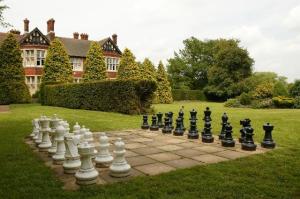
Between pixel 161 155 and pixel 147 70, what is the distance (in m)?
30.2

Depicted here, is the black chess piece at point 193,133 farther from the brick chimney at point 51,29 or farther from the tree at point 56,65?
the brick chimney at point 51,29

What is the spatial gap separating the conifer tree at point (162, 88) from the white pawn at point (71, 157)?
30250 mm

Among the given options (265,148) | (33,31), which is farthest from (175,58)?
(265,148)

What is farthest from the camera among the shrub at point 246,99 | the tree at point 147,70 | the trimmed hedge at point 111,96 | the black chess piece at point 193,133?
the tree at point 147,70

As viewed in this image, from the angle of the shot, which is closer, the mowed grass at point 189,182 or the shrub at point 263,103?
the mowed grass at point 189,182

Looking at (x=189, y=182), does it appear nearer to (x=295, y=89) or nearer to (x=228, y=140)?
(x=228, y=140)

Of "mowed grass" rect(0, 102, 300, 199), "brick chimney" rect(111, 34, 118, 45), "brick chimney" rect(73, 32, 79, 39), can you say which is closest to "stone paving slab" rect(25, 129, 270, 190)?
"mowed grass" rect(0, 102, 300, 199)

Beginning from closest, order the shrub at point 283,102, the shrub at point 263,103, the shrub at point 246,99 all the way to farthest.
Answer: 1. the shrub at point 283,102
2. the shrub at point 263,103
3. the shrub at point 246,99

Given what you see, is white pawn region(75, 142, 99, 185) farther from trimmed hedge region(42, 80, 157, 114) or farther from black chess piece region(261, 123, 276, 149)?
trimmed hedge region(42, 80, 157, 114)

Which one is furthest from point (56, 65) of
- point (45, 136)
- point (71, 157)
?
point (71, 157)

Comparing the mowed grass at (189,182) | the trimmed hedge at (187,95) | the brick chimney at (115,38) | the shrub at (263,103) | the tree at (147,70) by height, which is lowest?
the mowed grass at (189,182)

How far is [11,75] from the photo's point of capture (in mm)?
28062

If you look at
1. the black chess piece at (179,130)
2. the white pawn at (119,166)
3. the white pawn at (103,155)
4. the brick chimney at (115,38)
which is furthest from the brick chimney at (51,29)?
the white pawn at (119,166)

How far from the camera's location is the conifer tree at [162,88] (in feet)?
115
